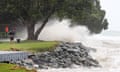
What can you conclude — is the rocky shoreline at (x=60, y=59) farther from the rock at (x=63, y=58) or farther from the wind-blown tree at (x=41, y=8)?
the wind-blown tree at (x=41, y=8)

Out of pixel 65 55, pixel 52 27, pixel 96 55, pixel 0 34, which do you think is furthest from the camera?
pixel 52 27

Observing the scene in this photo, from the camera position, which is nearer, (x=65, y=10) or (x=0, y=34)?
(x=65, y=10)

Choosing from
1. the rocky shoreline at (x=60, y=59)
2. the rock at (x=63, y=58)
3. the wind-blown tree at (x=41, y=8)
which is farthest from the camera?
the wind-blown tree at (x=41, y=8)

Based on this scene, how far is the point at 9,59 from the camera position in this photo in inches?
1232

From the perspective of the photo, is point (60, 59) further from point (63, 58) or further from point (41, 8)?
point (41, 8)

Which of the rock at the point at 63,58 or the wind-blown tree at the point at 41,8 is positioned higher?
the wind-blown tree at the point at 41,8

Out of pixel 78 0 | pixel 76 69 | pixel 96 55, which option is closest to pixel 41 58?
pixel 76 69

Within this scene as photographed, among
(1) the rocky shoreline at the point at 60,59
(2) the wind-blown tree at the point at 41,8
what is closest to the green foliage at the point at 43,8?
(2) the wind-blown tree at the point at 41,8

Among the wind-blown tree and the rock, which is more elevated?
the wind-blown tree

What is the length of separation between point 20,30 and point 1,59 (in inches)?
1799

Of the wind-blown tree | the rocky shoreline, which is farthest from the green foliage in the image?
the rocky shoreline

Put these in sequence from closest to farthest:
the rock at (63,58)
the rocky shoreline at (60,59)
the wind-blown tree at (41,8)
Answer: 1. the rocky shoreline at (60,59)
2. the rock at (63,58)
3. the wind-blown tree at (41,8)

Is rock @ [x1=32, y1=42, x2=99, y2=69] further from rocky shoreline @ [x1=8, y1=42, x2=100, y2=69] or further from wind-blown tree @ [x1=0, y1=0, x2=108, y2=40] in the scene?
wind-blown tree @ [x1=0, y1=0, x2=108, y2=40]

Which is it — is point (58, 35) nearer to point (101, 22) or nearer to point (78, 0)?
point (78, 0)
